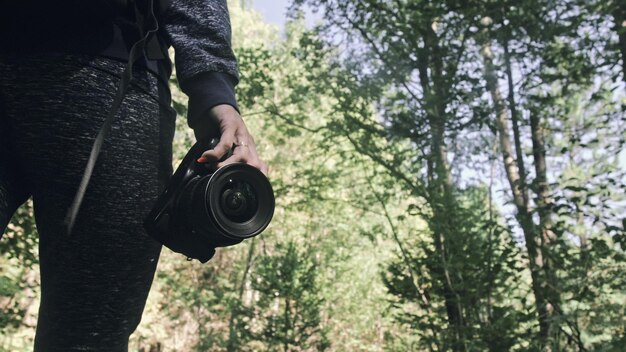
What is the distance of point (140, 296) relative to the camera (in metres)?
0.95

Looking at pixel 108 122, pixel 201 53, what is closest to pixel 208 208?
pixel 108 122

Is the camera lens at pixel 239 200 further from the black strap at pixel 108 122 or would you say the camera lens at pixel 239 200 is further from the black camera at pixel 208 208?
the black strap at pixel 108 122

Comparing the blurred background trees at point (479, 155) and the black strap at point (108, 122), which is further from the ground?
the blurred background trees at point (479, 155)

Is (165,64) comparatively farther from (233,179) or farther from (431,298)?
(431,298)

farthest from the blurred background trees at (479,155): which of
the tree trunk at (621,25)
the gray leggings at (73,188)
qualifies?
the gray leggings at (73,188)

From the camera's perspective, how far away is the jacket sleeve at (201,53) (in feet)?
3.39

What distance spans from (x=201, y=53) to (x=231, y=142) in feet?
0.68

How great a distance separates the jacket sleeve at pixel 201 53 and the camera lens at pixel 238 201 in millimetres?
172

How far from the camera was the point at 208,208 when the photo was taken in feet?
2.83

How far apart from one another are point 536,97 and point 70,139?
16.3ft

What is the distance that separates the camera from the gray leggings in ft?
2.81

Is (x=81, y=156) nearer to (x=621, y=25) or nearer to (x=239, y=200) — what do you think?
(x=239, y=200)

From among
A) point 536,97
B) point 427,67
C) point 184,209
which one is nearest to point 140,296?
point 184,209

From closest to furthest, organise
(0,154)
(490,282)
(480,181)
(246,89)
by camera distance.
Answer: (0,154), (490,282), (480,181), (246,89)
